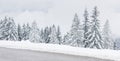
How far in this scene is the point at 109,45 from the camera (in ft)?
131

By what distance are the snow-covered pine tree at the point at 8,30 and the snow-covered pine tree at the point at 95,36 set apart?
20.8 m

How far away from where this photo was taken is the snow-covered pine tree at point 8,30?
4512 cm

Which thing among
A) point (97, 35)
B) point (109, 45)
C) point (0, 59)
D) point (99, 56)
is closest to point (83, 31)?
point (97, 35)

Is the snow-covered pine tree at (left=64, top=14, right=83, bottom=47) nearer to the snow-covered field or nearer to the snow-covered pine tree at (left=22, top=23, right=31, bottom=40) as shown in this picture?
the snow-covered pine tree at (left=22, top=23, right=31, bottom=40)

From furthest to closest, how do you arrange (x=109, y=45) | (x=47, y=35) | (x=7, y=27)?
(x=47, y=35) < (x=7, y=27) < (x=109, y=45)

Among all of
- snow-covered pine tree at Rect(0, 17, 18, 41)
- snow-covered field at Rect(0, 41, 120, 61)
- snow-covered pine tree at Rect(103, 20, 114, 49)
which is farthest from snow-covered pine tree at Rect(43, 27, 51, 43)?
snow-covered field at Rect(0, 41, 120, 61)

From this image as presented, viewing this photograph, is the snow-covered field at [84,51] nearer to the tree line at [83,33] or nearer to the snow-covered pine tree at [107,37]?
the tree line at [83,33]

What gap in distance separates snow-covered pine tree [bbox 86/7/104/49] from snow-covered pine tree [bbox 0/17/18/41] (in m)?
20.8

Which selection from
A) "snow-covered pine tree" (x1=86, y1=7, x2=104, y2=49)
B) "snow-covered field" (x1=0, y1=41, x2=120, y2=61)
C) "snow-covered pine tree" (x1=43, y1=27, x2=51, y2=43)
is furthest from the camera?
"snow-covered pine tree" (x1=43, y1=27, x2=51, y2=43)

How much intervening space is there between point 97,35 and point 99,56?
22.5m

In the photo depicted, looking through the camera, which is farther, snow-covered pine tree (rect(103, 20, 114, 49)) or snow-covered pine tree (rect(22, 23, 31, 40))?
snow-covered pine tree (rect(22, 23, 31, 40))

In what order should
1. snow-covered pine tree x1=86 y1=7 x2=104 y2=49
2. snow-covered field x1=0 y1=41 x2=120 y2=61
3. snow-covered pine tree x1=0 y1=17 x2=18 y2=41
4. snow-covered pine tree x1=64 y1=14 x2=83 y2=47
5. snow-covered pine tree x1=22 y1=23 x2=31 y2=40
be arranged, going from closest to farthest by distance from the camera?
snow-covered field x1=0 y1=41 x2=120 y2=61
snow-covered pine tree x1=86 y1=7 x2=104 y2=49
snow-covered pine tree x1=64 y1=14 x2=83 y2=47
snow-covered pine tree x1=0 y1=17 x2=18 y2=41
snow-covered pine tree x1=22 y1=23 x2=31 y2=40

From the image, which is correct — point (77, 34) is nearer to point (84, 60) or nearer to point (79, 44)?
point (79, 44)

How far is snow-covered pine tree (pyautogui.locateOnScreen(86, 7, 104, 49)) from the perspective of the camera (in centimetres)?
3195
